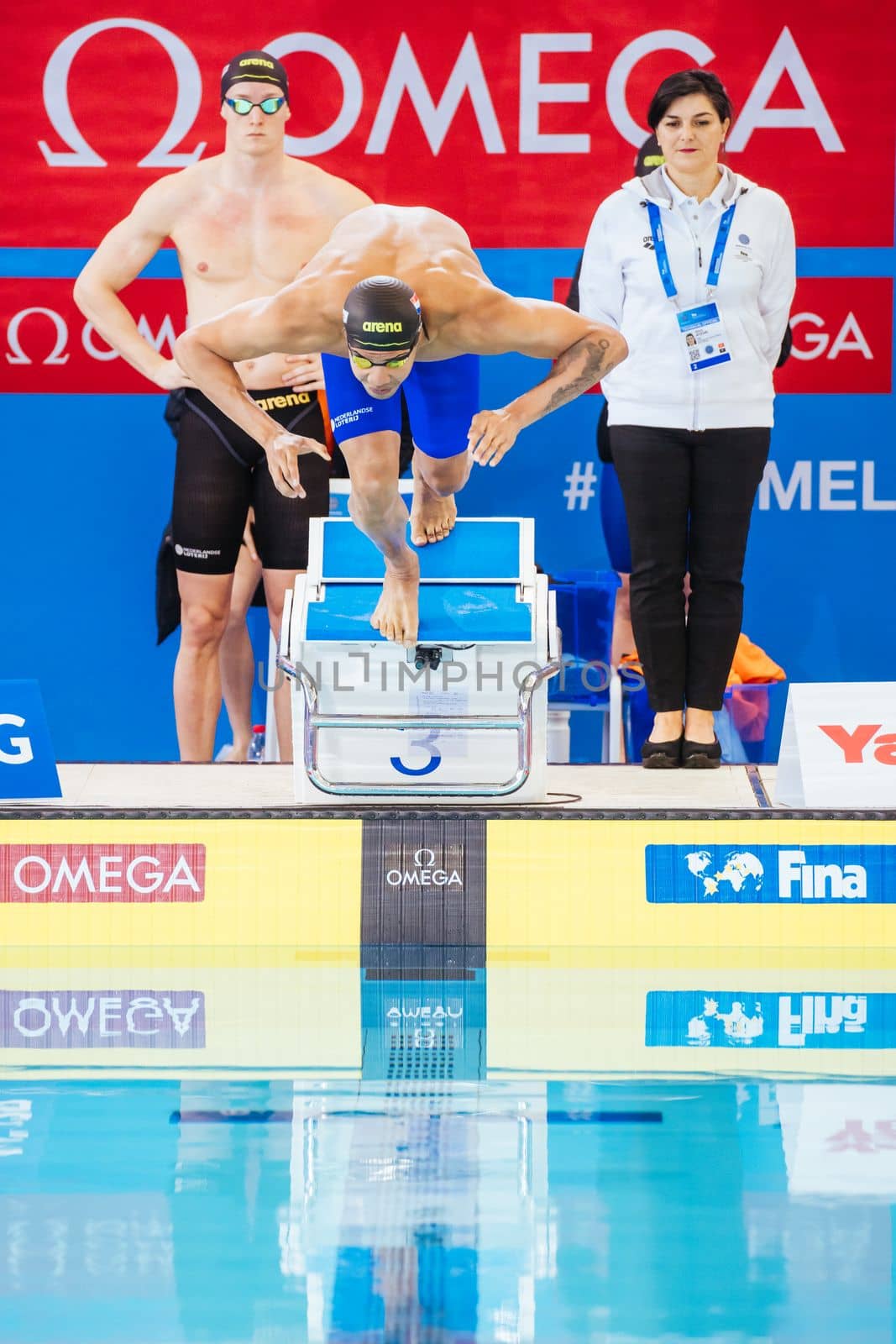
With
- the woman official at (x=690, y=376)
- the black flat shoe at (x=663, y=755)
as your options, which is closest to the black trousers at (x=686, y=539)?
the woman official at (x=690, y=376)

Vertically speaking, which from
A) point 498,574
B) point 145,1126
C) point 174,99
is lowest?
point 145,1126

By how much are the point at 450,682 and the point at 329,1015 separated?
0.84 metres

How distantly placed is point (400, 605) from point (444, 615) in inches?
5.3

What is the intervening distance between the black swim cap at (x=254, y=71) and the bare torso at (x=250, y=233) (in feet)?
0.94

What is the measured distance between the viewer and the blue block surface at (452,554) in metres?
4.11

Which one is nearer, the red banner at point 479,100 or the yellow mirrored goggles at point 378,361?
the yellow mirrored goggles at point 378,361

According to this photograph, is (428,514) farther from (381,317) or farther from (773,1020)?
(773,1020)

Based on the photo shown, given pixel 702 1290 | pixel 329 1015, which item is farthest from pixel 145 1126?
pixel 702 1290

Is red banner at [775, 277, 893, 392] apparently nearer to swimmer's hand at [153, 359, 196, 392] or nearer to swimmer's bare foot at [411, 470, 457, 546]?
swimmer's hand at [153, 359, 196, 392]

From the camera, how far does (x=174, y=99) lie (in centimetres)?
618

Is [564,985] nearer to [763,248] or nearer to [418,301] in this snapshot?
[418,301]

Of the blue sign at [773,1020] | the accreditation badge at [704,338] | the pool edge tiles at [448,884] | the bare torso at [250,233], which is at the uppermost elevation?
the bare torso at [250,233]

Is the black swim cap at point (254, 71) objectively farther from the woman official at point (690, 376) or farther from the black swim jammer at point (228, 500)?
the woman official at point (690, 376)

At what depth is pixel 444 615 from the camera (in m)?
3.99
